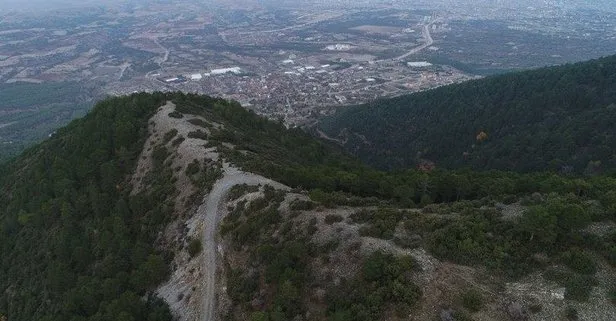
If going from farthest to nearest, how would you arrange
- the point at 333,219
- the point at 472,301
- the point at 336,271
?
the point at 333,219 < the point at 336,271 < the point at 472,301

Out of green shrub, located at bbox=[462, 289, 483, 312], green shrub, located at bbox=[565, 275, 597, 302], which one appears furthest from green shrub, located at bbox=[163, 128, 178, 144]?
green shrub, located at bbox=[565, 275, 597, 302]

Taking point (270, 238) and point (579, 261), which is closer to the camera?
point (579, 261)

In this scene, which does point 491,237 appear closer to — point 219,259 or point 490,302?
point 490,302

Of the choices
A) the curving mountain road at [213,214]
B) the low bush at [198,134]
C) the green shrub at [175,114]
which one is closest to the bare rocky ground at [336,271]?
the curving mountain road at [213,214]

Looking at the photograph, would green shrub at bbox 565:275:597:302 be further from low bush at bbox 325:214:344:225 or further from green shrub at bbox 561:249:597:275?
low bush at bbox 325:214:344:225

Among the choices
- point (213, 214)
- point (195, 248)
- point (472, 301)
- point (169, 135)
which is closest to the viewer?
point (472, 301)

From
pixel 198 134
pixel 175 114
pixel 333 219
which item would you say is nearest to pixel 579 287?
pixel 333 219

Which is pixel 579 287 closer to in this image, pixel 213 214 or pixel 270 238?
pixel 270 238
